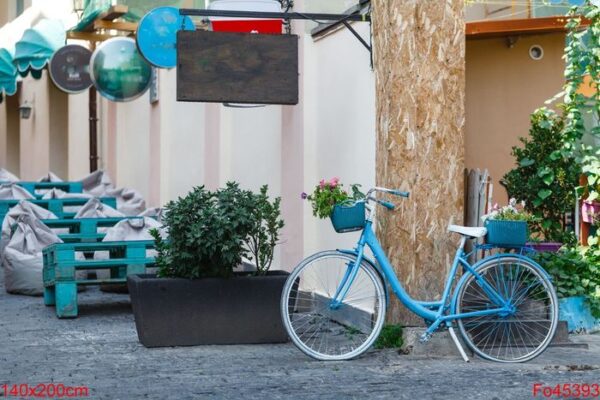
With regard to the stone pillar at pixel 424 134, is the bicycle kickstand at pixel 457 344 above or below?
below

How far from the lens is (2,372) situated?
7.25 m

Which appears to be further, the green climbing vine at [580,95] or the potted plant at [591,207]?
the potted plant at [591,207]

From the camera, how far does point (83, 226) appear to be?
13531 mm

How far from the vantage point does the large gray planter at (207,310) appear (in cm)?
824

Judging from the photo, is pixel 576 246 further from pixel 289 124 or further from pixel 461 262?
pixel 289 124

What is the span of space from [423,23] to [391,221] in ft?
4.49

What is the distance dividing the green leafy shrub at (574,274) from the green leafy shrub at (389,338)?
1.42m

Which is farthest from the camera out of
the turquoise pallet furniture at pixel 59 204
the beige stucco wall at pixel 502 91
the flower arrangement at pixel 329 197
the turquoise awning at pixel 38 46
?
the turquoise awning at pixel 38 46

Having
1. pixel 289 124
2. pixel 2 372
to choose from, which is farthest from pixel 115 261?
pixel 2 372

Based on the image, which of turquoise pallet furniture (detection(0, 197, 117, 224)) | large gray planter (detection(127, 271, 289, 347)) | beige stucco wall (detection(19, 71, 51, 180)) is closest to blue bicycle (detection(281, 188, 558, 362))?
large gray planter (detection(127, 271, 289, 347))

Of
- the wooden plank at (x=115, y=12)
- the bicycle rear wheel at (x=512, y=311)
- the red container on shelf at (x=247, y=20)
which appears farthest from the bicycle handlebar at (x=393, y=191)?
the wooden plank at (x=115, y=12)

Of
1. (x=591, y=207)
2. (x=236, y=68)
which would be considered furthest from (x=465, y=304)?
(x=236, y=68)

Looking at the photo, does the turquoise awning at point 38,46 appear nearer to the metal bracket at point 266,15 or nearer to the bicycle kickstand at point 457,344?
the metal bracket at point 266,15

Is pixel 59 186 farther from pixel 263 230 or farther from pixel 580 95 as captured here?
pixel 580 95
